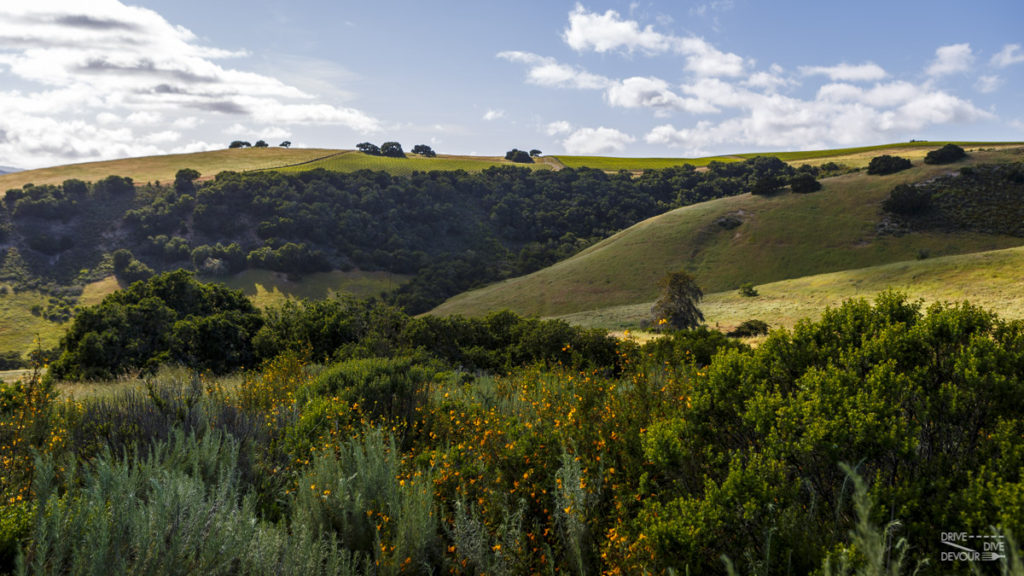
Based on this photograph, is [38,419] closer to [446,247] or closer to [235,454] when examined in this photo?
[235,454]

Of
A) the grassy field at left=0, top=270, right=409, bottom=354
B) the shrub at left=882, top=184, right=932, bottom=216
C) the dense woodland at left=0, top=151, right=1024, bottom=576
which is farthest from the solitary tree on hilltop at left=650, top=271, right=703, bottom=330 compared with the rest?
the shrub at left=882, top=184, right=932, bottom=216

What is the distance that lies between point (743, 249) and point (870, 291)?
22.1 m

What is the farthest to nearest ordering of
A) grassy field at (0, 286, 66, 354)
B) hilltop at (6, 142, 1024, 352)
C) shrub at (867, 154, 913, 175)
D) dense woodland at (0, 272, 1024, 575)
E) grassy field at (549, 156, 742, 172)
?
grassy field at (549, 156, 742, 172)
shrub at (867, 154, 913, 175)
hilltop at (6, 142, 1024, 352)
grassy field at (0, 286, 66, 354)
dense woodland at (0, 272, 1024, 575)

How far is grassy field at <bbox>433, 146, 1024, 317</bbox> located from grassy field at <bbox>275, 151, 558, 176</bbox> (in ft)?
204

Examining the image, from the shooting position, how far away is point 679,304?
3850 cm

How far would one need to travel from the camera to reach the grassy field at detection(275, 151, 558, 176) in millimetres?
117688

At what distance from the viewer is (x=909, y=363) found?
3996mm

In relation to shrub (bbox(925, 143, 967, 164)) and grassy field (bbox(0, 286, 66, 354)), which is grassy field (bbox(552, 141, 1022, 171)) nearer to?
shrub (bbox(925, 143, 967, 164))

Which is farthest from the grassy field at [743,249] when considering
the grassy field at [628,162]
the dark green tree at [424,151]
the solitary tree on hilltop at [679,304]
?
the dark green tree at [424,151]

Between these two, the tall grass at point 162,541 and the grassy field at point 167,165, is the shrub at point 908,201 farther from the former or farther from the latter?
the grassy field at point 167,165

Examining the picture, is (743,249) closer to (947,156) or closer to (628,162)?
(947,156)

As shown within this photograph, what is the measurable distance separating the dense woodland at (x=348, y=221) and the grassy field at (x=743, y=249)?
31.4 feet

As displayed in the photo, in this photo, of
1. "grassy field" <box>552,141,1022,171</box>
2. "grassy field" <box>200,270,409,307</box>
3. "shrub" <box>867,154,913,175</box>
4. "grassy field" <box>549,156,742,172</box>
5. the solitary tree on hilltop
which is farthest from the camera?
"grassy field" <box>549,156,742,172</box>

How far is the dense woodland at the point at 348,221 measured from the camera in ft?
245
